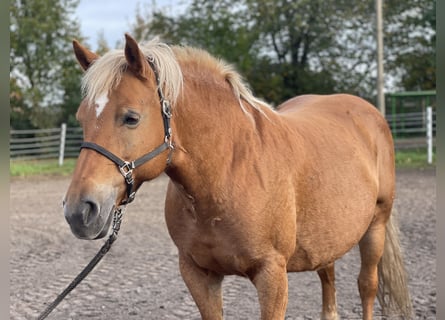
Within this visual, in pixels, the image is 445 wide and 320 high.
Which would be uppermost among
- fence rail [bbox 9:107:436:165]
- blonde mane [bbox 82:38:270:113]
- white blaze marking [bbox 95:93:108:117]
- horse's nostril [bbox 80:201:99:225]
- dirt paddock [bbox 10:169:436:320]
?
blonde mane [bbox 82:38:270:113]

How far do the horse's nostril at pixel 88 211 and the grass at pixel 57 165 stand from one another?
45.2 feet

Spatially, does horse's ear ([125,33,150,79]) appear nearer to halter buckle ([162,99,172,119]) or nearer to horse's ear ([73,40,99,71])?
halter buckle ([162,99,172,119])

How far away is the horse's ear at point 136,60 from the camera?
2.18 metres

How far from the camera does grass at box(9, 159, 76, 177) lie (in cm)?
1625

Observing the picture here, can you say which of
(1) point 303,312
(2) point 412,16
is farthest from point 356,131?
(2) point 412,16

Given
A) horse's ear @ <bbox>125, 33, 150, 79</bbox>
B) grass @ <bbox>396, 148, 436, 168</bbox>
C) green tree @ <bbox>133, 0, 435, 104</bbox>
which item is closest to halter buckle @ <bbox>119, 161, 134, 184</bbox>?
horse's ear @ <bbox>125, 33, 150, 79</bbox>

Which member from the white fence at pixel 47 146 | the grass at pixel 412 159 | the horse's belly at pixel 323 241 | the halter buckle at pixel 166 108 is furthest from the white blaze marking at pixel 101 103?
the white fence at pixel 47 146

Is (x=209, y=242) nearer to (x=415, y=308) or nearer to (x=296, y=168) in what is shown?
(x=296, y=168)

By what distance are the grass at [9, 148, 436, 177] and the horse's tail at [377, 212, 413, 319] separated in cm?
1122

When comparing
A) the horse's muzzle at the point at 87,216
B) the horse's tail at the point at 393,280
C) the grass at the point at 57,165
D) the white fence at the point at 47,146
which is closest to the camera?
the horse's muzzle at the point at 87,216

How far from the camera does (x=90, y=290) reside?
4898mm

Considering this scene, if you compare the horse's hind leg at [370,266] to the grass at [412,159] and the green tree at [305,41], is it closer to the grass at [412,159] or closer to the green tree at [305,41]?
the grass at [412,159]

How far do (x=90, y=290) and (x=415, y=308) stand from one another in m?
2.82

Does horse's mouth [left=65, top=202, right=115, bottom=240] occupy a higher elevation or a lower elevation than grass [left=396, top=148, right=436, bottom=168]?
higher
